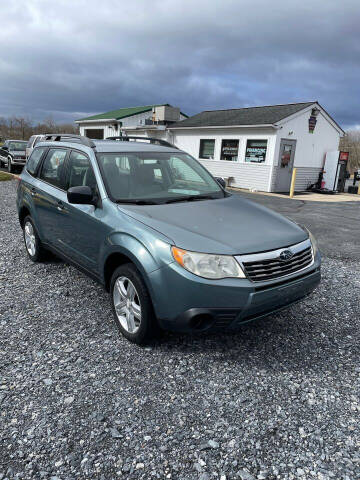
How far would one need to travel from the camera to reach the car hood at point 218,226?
2.82 m

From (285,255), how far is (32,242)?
3.86 m

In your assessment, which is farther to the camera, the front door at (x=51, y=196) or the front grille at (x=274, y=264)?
the front door at (x=51, y=196)

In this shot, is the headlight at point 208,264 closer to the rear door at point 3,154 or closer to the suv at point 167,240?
the suv at point 167,240

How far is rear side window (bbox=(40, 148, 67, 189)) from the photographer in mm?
4395

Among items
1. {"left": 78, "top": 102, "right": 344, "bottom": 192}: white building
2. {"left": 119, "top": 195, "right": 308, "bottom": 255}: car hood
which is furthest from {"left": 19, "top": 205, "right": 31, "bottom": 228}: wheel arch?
{"left": 78, "top": 102, "right": 344, "bottom": 192}: white building

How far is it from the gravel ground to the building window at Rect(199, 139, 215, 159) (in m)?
17.6

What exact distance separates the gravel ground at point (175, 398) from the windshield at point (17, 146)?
62.6ft

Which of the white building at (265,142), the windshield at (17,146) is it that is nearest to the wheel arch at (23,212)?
the white building at (265,142)

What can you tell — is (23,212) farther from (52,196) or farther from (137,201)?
(137,201)

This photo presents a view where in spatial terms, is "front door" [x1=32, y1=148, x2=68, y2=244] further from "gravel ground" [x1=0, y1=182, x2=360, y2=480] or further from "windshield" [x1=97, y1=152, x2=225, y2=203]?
"gravel ground" [x1=0, y1=182, x2=360, y2=480]

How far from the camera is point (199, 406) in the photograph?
8.40 ft

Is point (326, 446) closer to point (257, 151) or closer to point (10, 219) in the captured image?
point (10, 219)

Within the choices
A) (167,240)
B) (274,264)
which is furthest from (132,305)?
(274,264)

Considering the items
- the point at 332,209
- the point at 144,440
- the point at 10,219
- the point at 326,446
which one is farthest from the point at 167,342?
the point at 332,209
